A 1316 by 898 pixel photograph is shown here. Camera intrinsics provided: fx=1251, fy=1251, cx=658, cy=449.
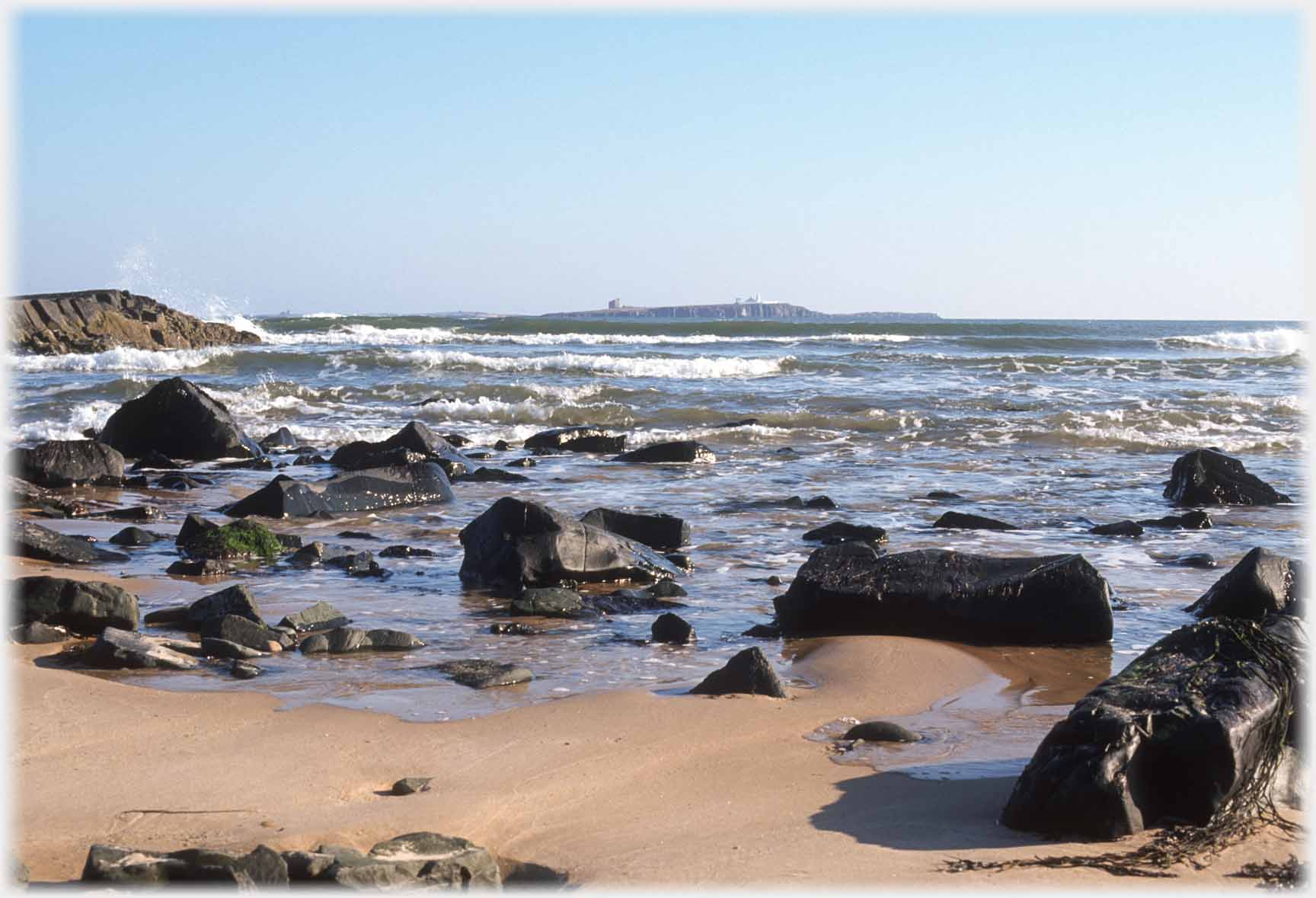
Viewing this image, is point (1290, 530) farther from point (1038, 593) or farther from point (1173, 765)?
point (1173, 765)

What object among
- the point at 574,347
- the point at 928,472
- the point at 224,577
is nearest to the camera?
the point at 224,577

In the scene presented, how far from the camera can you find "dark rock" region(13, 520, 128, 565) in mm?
8078

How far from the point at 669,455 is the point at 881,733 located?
1001cm

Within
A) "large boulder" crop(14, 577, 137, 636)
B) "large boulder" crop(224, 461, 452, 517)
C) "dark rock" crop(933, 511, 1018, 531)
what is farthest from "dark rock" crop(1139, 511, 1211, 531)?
"large boulder" crop(14, 577, 137, 636)

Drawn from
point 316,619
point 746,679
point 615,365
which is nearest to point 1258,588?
point 746,679

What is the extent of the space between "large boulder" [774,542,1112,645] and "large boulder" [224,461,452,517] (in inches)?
203

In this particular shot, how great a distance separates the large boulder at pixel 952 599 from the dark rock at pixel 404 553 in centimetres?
297

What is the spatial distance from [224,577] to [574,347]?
33.9 m

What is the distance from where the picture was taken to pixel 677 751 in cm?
469

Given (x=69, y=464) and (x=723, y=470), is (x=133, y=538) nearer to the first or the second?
(x=69, y=464)

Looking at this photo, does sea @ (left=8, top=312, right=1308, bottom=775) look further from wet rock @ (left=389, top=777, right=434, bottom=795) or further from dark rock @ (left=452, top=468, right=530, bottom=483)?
wet rock @ (left=389, top=777, right=434, bottom=795)

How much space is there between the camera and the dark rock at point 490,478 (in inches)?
508

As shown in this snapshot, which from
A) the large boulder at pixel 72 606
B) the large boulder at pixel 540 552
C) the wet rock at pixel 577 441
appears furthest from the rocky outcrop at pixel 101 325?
the large boulder at pixel 72 606

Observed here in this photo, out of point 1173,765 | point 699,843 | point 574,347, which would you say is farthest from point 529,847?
point 574,347
